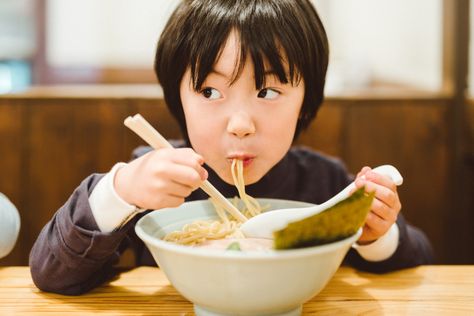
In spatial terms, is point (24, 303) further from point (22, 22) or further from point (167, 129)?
point (22, 22)

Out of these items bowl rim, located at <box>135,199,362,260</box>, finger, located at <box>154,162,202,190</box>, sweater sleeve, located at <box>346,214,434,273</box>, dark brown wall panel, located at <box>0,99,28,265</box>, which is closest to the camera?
bowl rim, located at <box>135,199,362,260</box>

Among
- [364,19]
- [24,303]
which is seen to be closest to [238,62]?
[24,303]

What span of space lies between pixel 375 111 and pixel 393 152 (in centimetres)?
14

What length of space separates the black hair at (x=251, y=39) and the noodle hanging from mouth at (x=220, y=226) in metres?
0.17

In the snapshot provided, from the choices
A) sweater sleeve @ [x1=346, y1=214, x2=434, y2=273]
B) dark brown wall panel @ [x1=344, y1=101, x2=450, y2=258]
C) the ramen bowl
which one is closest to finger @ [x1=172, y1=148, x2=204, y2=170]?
the ramen bowl

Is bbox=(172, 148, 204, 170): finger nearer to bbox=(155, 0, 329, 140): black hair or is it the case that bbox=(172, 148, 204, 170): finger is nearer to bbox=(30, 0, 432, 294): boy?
bbox=(30, 0, 432, 294): boy

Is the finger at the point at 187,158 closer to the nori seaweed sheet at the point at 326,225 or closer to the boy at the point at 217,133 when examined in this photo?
the boy at the point at 217,133

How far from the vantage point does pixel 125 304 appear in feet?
2.72

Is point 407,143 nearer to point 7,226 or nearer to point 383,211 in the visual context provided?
point 383,211

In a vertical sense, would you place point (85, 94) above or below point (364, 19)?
below

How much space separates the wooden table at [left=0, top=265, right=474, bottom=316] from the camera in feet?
2.64

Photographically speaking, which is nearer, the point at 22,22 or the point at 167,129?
the point at 167,129

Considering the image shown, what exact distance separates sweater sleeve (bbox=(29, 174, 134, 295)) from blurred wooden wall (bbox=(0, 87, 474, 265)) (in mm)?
790

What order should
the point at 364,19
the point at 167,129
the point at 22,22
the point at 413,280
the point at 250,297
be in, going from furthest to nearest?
the point at 22,22 < the point at 364,19 < the point at 167,129 < the point at 413,280 < the point at 250,297
